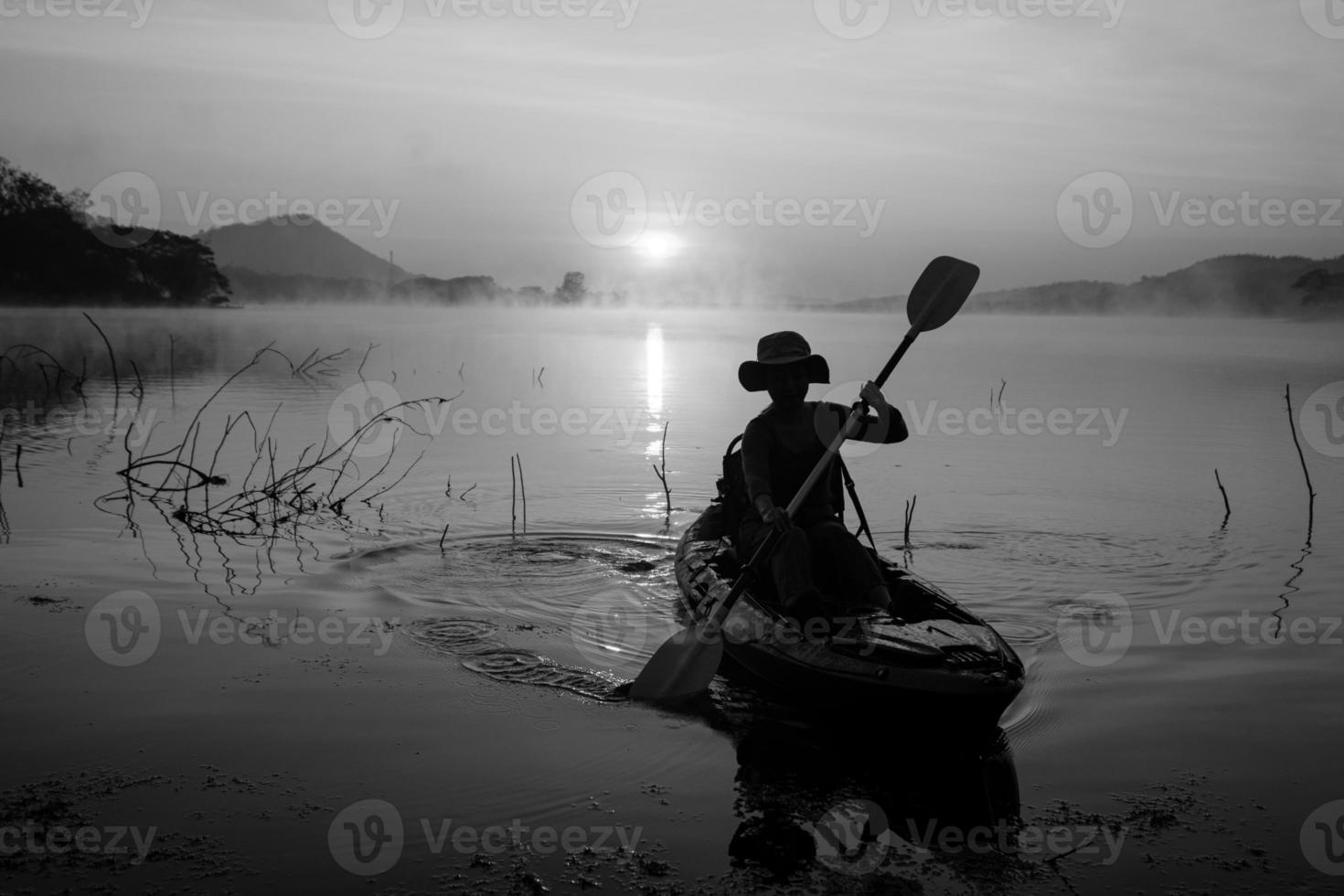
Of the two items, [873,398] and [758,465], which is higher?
[873,398]

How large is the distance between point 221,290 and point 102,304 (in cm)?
1620

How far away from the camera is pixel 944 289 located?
7.83 m

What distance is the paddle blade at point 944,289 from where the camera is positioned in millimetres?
7805

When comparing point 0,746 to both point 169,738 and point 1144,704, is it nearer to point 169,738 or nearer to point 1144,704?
point 169,738

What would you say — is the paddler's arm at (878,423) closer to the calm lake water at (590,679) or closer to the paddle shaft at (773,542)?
the paddle shaft at (773,542)

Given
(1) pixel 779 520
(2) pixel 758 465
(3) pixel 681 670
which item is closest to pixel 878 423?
(2) pixel 758 465

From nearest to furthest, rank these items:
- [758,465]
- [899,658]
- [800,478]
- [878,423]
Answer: [899,658], [878,423], [758,465], [800,478]

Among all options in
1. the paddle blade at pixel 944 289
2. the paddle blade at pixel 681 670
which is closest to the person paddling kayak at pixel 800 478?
the paddle blade at pixel 681 670

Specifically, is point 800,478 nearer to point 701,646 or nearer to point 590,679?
point 701,646

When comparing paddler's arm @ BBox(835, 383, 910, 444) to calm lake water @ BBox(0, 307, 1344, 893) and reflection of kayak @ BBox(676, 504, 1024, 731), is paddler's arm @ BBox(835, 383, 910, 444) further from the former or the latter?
calm lake water @ BBox(0, 307, 1344, 893)

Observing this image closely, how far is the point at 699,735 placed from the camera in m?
5.86

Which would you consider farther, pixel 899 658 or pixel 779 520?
pixel 779 520

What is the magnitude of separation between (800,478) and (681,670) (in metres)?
1.53

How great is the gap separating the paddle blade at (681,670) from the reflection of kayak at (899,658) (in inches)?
7.2
